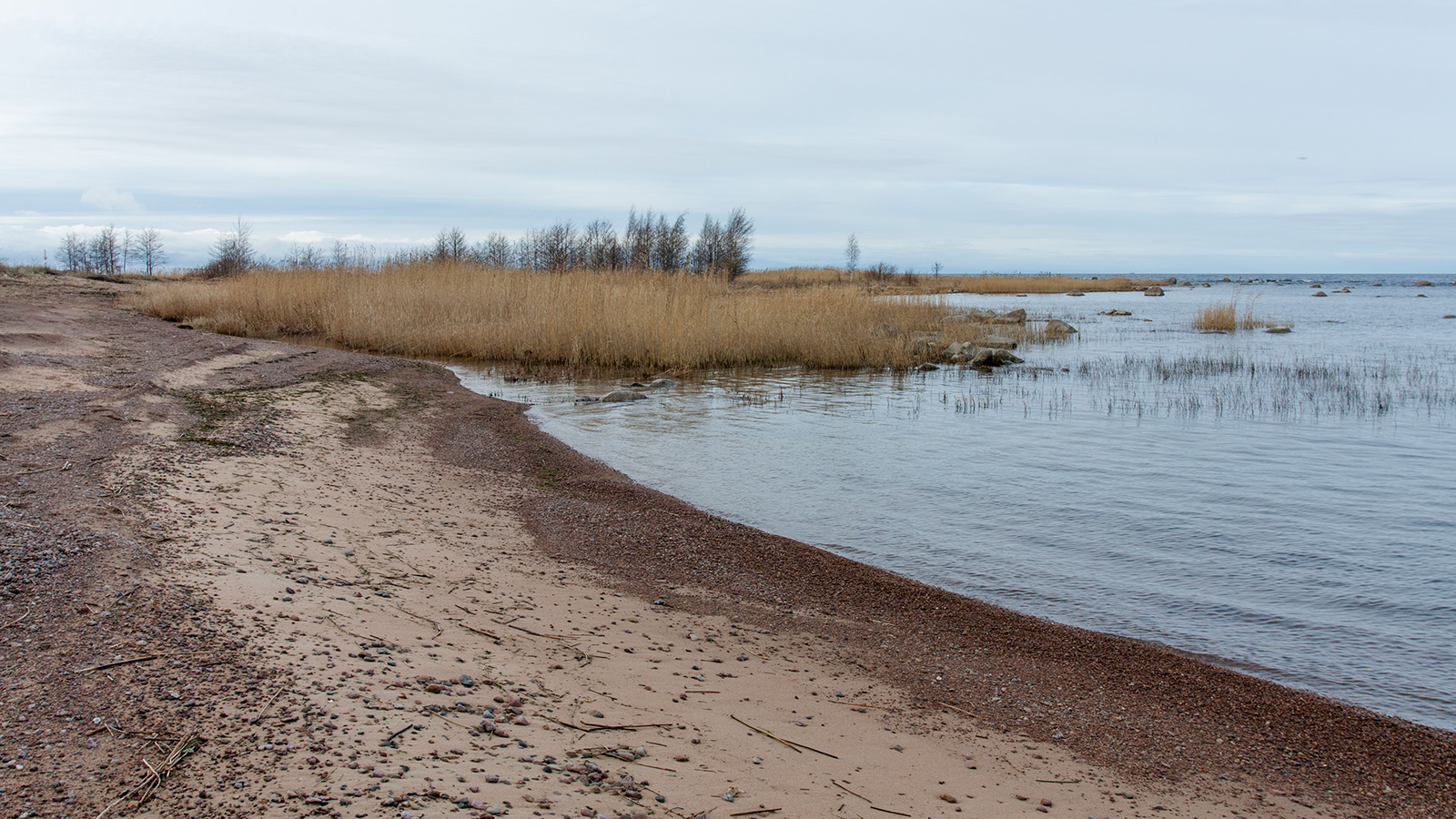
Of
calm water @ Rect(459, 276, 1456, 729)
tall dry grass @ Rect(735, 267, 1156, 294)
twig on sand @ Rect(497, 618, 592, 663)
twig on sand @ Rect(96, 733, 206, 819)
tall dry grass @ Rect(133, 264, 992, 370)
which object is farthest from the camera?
tall dry grass @ Rect(735, 267, 1156, 294)

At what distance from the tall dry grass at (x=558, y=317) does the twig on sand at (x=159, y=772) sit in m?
14.4

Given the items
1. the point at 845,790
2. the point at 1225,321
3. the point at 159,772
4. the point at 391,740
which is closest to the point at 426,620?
the point at 391,740

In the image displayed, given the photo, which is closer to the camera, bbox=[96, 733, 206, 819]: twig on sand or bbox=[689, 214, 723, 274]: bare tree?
bbox=[96, 733, 206, 819]: twig on sand

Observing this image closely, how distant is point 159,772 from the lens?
237 centimetres

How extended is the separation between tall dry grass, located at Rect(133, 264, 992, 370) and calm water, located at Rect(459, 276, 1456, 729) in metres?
1.30

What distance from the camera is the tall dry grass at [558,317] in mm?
17156

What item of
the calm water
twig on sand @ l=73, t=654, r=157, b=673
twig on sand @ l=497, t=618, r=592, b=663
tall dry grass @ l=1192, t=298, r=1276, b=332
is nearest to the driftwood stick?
twig on sand @ l=497, t=618, r=592, b=663

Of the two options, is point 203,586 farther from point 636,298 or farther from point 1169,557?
point 636,298

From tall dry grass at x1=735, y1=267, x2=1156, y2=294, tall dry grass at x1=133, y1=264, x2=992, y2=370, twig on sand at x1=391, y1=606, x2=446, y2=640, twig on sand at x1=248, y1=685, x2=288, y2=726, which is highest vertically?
tall dry grass at x1=735, y1=267, x2=1156, y2=294

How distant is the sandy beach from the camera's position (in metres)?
2.57

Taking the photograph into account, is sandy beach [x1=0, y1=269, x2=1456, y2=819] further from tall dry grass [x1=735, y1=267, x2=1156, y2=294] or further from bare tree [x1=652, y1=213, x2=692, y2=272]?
tall dry grass [x1=735, y1=267, x2=1156, y2=294]

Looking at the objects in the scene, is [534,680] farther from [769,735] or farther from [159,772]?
[159,772]

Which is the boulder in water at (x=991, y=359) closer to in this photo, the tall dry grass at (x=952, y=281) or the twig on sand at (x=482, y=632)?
the twig on sand at (x=482, y=632)

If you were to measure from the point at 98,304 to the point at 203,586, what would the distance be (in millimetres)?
19600
